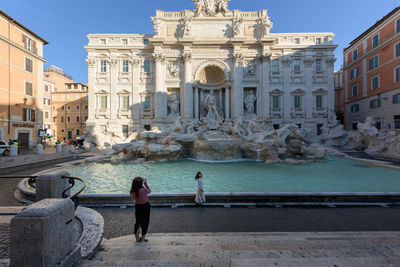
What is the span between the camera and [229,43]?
2089 centimetres

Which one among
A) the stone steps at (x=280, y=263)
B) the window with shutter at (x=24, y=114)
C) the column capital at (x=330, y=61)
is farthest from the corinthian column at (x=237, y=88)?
the window with shutter at (x=24, y=114)

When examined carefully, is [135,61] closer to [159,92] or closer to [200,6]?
[159,92]

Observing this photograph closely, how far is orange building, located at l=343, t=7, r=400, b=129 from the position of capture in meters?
18.6

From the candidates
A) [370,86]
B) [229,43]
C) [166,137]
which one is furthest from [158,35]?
[370,86]

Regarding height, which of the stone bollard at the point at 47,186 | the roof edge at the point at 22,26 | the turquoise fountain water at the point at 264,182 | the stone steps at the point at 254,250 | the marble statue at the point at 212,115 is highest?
the roof edge at the point at 22,26

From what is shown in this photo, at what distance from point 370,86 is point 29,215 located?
32130mm

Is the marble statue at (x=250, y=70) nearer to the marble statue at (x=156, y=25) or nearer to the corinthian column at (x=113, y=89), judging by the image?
the marble statue at (x=156, y=25)

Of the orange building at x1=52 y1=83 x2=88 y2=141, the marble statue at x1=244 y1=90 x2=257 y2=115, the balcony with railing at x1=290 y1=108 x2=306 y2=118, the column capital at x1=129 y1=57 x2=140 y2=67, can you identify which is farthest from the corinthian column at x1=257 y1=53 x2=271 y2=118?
the orange building at x1=52 y1=83 x2=88 y2=141

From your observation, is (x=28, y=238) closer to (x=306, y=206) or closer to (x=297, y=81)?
(x=306, y=206)

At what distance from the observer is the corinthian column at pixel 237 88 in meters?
21.0

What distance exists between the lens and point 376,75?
2091 centimetres

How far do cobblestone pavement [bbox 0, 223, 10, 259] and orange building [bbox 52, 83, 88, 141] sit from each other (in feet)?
122

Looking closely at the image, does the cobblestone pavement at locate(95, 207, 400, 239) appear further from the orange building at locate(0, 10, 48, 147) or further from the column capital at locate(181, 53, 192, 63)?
the column capital at locate(181, 53, 192, 63)

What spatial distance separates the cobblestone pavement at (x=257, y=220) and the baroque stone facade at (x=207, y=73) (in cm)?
1700
